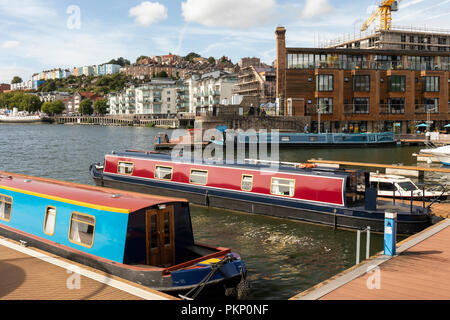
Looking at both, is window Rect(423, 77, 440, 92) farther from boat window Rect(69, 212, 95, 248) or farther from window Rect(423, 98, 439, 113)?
boat window Rect(69, 212, 95, 248)

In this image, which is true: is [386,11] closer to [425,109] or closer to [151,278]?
[425,109]

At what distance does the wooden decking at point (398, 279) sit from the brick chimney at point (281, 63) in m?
57.5

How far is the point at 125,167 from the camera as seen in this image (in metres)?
27.3

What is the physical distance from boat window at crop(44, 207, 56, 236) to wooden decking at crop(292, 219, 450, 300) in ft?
25.7

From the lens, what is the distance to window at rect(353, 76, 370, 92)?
7025 centimetres

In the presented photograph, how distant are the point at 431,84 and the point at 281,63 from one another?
1092 inches

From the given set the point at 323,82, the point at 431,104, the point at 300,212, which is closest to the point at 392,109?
the point at 431,104

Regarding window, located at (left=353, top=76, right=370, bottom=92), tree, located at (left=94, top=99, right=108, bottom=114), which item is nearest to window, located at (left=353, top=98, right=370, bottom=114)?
window, located at (left=353, top=76, right=370, bottom=92)

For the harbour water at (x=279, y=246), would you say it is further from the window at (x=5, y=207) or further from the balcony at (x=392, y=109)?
the balcony at (x=392, y=109)

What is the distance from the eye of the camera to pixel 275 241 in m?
17.4

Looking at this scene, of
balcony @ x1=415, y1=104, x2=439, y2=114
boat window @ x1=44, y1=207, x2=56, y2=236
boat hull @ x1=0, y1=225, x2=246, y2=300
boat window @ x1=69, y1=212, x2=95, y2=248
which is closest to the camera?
boat hull @ x1=0, y1=225, x2=246, y2=300

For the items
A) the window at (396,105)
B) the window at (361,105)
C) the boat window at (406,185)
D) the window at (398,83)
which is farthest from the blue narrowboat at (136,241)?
the window at (398,83)

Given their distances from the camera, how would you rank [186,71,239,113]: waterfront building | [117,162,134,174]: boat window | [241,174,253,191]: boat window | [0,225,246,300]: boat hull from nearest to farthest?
[0,225,246,300]: boat hull, [241,174,253,191]: boat window, [117,162,134,174]: boat window, [186,71,239,113]: waterfront building

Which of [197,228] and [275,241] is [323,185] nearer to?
[275,241]
